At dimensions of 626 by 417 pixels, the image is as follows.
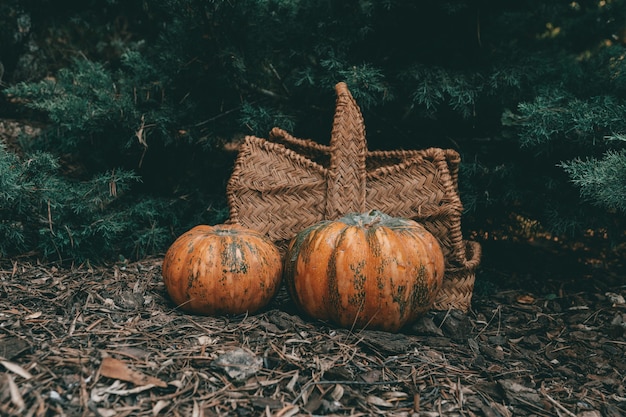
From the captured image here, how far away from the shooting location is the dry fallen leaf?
1.70m

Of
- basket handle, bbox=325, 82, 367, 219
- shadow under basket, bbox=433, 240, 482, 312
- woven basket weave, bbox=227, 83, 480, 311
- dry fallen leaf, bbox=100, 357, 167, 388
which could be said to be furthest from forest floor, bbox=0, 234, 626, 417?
basket handle, bbox=325, 82, 367, 219

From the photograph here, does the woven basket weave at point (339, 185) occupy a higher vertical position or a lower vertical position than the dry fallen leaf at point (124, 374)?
higher

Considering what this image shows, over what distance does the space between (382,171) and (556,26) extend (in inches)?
92.0

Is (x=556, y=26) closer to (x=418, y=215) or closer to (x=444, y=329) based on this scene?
(x=418, y=215)

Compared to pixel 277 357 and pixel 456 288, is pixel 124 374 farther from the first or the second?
pixel 456 288

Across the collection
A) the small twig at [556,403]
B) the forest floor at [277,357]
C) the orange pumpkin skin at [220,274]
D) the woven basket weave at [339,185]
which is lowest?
the small twig at [556,403]

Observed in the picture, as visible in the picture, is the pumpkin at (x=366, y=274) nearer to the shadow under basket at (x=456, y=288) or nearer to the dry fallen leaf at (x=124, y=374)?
the shadow under basket at (x=456, y=288)

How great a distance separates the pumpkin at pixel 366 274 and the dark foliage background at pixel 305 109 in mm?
1076

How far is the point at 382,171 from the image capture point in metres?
2.86

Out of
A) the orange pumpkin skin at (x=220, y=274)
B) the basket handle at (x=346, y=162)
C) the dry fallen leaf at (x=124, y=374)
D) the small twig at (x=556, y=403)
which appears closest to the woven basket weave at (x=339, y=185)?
the basket handle at (x=346, y=162)

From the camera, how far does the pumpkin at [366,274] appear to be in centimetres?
220

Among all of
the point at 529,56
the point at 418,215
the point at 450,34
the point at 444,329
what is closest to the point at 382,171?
the point at 418,215

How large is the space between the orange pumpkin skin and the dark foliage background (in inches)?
34.8

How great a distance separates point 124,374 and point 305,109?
2404 mm
